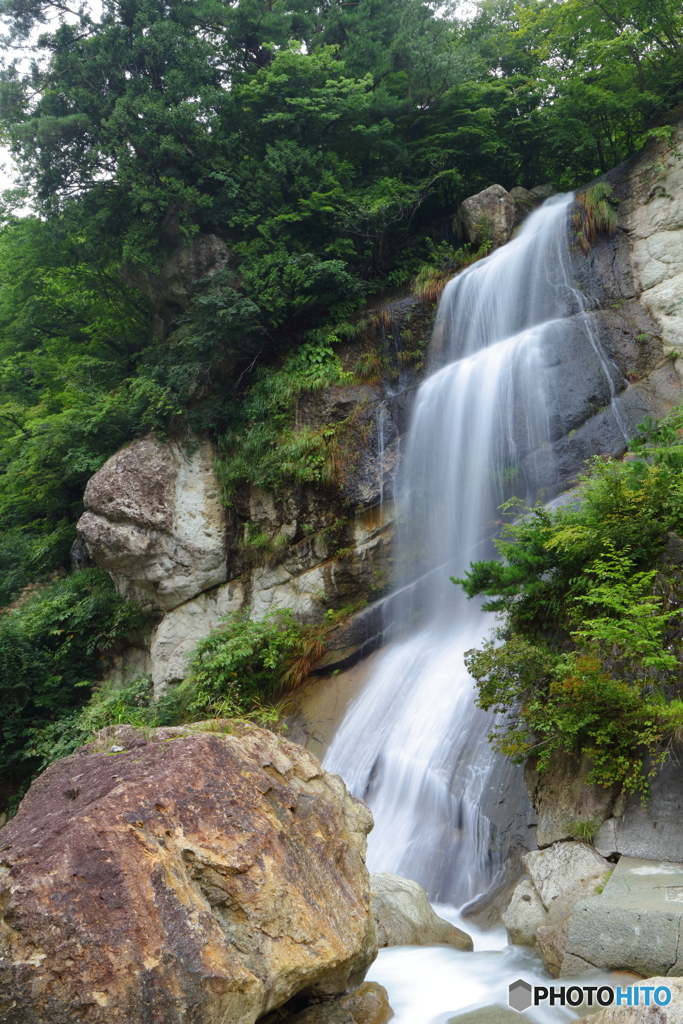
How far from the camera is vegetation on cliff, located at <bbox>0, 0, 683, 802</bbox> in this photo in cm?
1396

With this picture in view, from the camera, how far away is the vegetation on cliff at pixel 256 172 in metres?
14.0

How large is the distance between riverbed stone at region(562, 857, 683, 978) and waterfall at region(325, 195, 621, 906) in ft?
7.19

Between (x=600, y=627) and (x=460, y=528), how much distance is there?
18.8 feet

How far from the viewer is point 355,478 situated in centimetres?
1241

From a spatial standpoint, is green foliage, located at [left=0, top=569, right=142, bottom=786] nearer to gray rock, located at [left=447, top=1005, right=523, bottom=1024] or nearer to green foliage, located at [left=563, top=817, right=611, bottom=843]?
green foliage, located at [left=563, top=817, right=611, bottom=843]

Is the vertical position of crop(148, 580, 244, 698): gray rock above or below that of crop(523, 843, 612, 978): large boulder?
above

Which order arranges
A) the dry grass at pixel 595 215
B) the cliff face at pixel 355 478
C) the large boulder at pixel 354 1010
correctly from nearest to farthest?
1. the large boulder at pixel 354 1010
2. the cliff face at pixel 355 478
3. the dry grass at pixel 595 215

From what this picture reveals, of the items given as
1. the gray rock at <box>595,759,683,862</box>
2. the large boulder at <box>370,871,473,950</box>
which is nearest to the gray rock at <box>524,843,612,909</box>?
the gray rock at <box>595,759,683,862</box>

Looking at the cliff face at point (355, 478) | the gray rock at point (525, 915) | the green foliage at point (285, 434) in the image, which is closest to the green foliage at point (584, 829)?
the gray rock at point (525, 915)

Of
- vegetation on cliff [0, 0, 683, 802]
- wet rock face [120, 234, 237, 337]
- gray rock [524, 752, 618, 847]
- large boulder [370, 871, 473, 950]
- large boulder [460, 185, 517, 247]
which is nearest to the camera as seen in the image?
large boulder [370, 871, 473, 950]

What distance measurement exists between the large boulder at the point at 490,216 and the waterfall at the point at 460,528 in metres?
0.55

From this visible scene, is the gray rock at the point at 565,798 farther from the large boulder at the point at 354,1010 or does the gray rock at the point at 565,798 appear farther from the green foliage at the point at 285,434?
the green foliage at the point at 285,434

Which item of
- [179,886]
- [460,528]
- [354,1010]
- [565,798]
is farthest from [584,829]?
[460,528]

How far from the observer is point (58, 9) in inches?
639
